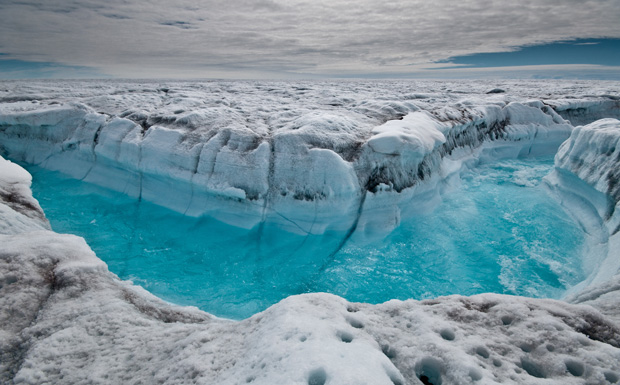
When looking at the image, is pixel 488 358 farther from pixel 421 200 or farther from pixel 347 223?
pixel 421 200

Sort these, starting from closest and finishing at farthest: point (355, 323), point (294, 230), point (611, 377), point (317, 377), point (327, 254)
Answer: point (317, 377)
point (611, 377)
point (355, 323)
point (327, 254)
point (294, 230)

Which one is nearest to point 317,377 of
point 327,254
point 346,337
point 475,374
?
point 346,337

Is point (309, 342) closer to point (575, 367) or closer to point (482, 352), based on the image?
point (482, 352)

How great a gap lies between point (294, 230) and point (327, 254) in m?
0.99

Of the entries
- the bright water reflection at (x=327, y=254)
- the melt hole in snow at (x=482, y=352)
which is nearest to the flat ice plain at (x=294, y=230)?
the melt hole in snow at (x=482, y=352)

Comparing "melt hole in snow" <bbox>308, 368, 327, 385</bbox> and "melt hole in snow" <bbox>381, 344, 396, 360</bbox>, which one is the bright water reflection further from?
"melt hole in snow" <bbox>308, 368, 327, 385</bbox>

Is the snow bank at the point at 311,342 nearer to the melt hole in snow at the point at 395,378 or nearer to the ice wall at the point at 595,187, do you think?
the melt hole in snow at the point at 395,378

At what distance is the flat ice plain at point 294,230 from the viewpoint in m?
2.15

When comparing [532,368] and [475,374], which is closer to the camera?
[475,374]

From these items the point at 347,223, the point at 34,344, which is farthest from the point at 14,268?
the point at 347,223

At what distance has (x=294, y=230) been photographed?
7.16 m

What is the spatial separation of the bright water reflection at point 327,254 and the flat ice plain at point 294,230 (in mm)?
408

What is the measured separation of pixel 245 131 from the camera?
26.6 ft

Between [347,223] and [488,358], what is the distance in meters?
5.04
